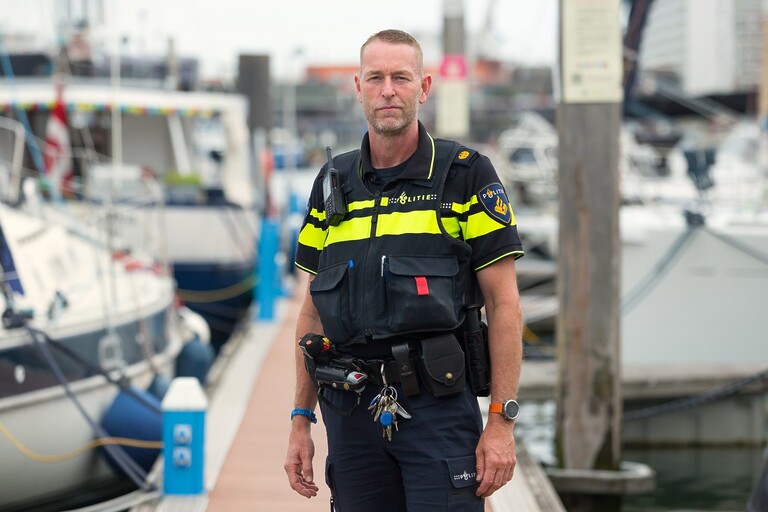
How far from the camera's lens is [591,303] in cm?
646

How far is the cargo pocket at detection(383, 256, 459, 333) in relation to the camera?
10.1 feet

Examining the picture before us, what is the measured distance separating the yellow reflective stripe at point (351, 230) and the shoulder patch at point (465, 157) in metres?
0.30

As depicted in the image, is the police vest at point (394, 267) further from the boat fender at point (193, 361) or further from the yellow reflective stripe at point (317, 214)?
the boat fender at point (193, 361)

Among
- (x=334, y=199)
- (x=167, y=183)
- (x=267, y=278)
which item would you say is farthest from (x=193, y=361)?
(x=334, y=199)

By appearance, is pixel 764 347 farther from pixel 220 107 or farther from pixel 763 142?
pixel 220 107

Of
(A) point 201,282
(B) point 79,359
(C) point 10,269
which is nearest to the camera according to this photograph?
(B) point 79,359

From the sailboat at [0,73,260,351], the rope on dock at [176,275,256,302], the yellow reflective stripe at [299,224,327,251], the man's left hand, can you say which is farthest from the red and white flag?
the man's left hand

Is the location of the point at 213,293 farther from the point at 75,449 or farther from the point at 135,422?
the point at 75,449

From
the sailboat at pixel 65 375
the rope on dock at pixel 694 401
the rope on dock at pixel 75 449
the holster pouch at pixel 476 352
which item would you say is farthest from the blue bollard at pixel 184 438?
the rope on dock at pixel 694 401

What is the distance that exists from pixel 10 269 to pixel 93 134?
9.18m

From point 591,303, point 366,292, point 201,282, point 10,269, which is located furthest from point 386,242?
point 201,282

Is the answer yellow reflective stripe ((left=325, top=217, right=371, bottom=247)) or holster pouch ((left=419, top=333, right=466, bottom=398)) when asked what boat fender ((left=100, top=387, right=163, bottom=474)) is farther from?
holster pouch ((left=419, top=333, right=466, bottom=398))

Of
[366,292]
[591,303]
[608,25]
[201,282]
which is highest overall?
[608,25]

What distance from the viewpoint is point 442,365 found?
122 inches
